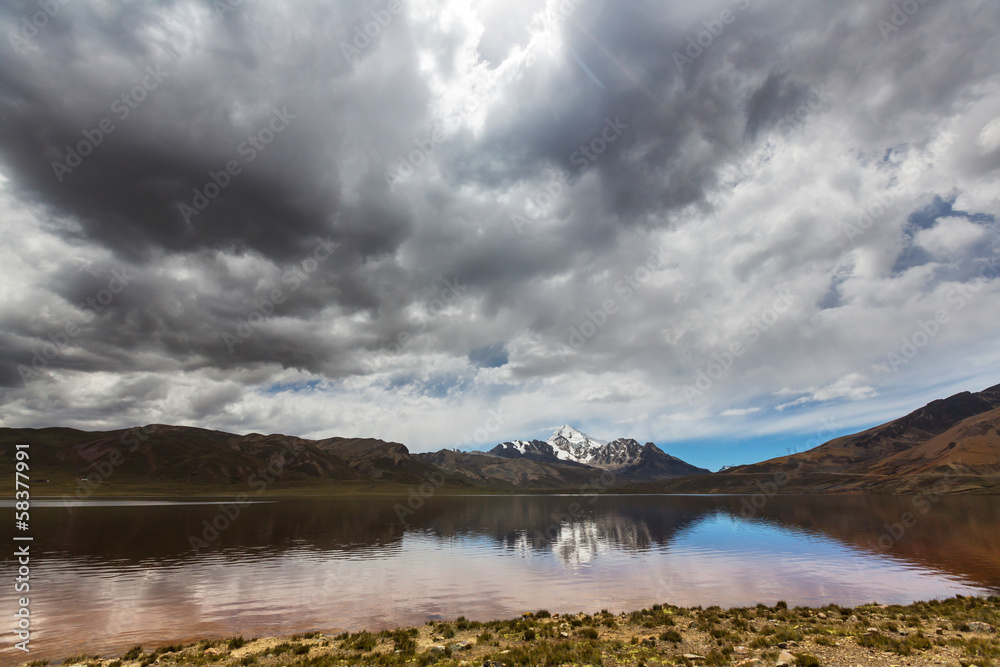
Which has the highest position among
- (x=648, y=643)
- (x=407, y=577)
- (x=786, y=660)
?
(x=786, y=660)

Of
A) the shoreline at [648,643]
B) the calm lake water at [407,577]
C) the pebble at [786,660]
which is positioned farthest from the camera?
the calm lake water at [407,577]

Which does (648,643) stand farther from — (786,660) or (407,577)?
(407,577)

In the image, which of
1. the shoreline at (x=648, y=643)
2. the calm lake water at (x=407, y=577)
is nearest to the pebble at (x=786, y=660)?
the shoreline at (x=648, y=643)

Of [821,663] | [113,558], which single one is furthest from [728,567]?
[113,558]

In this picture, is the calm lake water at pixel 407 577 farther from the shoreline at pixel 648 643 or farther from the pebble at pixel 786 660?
the pebble at pixel 786 660

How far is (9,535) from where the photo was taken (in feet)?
237

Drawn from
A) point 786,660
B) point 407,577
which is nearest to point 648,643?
point 786,660

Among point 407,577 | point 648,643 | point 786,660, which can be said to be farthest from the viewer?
point 407,577

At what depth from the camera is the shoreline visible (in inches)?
753

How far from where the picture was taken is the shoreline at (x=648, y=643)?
19125mm

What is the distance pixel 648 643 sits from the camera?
2205cm

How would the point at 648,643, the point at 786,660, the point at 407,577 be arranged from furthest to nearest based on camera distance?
the point at 407,577 → the point at 648,643 → the point at 786,660

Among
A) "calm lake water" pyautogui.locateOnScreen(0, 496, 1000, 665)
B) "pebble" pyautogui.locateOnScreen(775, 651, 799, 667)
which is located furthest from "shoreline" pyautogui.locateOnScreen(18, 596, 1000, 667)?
"calm lake water" pyautogui.locateOnScreen(0, 496, 1000, 665)

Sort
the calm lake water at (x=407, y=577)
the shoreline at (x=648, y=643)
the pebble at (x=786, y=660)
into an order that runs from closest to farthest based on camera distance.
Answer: the pebble at (x=786, y=660), the shoreline at (x=648, y=643), the calm lake water at (x=407, y=577)
